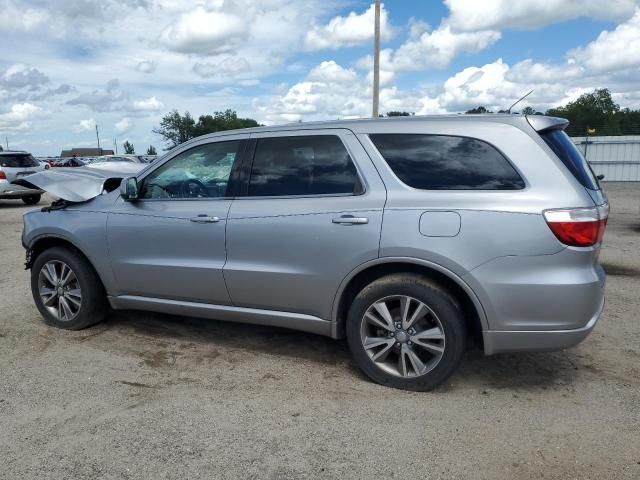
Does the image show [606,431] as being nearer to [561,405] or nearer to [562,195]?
[561,405]

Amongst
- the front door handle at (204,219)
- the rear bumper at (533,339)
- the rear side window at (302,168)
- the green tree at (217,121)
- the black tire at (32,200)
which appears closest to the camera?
the rear bumper at (533,339)

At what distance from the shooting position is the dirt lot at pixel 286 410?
291 centimetres

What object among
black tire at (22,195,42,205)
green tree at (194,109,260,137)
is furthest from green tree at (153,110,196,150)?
black tire at (22,195,42,205)

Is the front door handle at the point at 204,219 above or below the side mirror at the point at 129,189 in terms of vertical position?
below

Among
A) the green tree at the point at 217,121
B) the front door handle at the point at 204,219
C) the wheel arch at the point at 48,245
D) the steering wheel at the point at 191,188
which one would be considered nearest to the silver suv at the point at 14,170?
the wheel arch at the point at 48,245

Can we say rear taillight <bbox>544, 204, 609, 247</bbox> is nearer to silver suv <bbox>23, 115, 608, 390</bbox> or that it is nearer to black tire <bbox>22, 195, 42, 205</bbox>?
silver suv <bbox>23, 115, 608, 390</bbox>

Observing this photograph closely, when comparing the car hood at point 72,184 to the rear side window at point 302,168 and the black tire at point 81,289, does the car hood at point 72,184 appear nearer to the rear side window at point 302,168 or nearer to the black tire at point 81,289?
the black tire at point 81,289

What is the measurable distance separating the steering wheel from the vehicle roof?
0.55m

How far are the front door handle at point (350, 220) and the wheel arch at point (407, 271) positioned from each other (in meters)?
0.27

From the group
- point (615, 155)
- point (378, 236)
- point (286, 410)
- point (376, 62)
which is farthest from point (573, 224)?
point (615, 155)

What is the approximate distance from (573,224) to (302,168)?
184 centimetres

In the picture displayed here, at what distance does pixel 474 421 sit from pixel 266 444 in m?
1.26

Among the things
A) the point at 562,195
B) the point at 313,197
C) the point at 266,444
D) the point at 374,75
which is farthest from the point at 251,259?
the point at 374,75

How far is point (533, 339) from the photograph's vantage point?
3.39m
